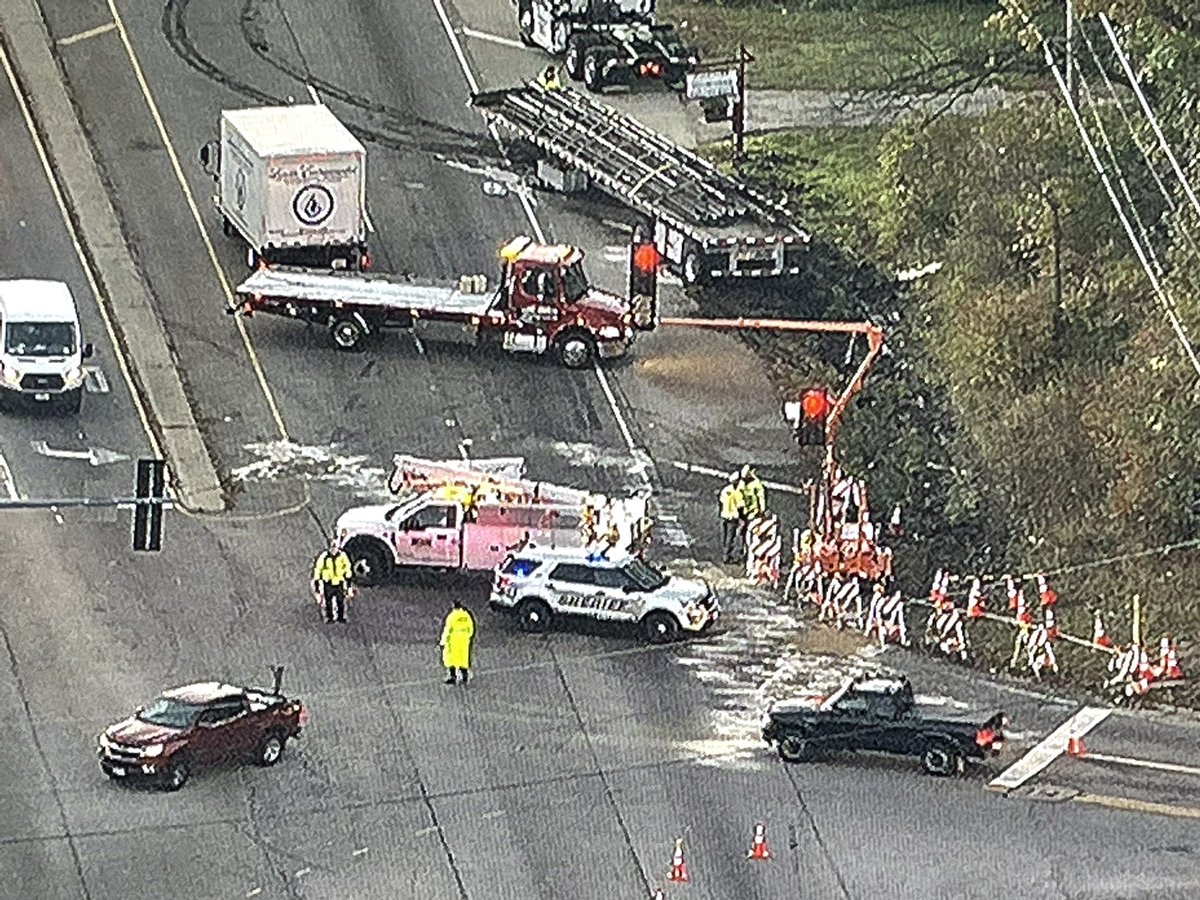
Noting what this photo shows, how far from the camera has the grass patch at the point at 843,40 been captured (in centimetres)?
8712

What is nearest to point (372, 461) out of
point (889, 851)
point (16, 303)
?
point (16, 303)

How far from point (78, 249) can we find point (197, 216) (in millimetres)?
2891

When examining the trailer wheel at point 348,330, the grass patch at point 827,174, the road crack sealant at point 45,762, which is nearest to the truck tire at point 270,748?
the road crack sealant at point 45,762

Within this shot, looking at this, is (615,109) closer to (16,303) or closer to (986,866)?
(16,303)

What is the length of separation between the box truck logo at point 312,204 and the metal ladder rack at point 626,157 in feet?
20.7

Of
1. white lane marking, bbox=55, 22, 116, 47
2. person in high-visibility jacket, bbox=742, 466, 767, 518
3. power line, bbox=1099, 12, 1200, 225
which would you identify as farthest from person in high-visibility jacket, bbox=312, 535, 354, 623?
white lane marking, bbox=55, 22, 116, 47

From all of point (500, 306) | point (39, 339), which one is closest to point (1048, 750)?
point (500, 306)

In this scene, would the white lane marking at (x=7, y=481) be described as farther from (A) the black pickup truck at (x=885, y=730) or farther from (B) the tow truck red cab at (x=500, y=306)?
(A) the black pickup truck at (x=885, y=730)

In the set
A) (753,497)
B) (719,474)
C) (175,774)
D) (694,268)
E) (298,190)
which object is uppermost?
(298,190)

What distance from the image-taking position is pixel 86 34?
88875 mm

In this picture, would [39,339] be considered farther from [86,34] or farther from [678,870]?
[678,870]

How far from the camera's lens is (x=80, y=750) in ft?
196

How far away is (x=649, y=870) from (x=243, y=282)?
24.5 meters

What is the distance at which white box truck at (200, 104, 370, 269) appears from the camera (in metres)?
77.1
